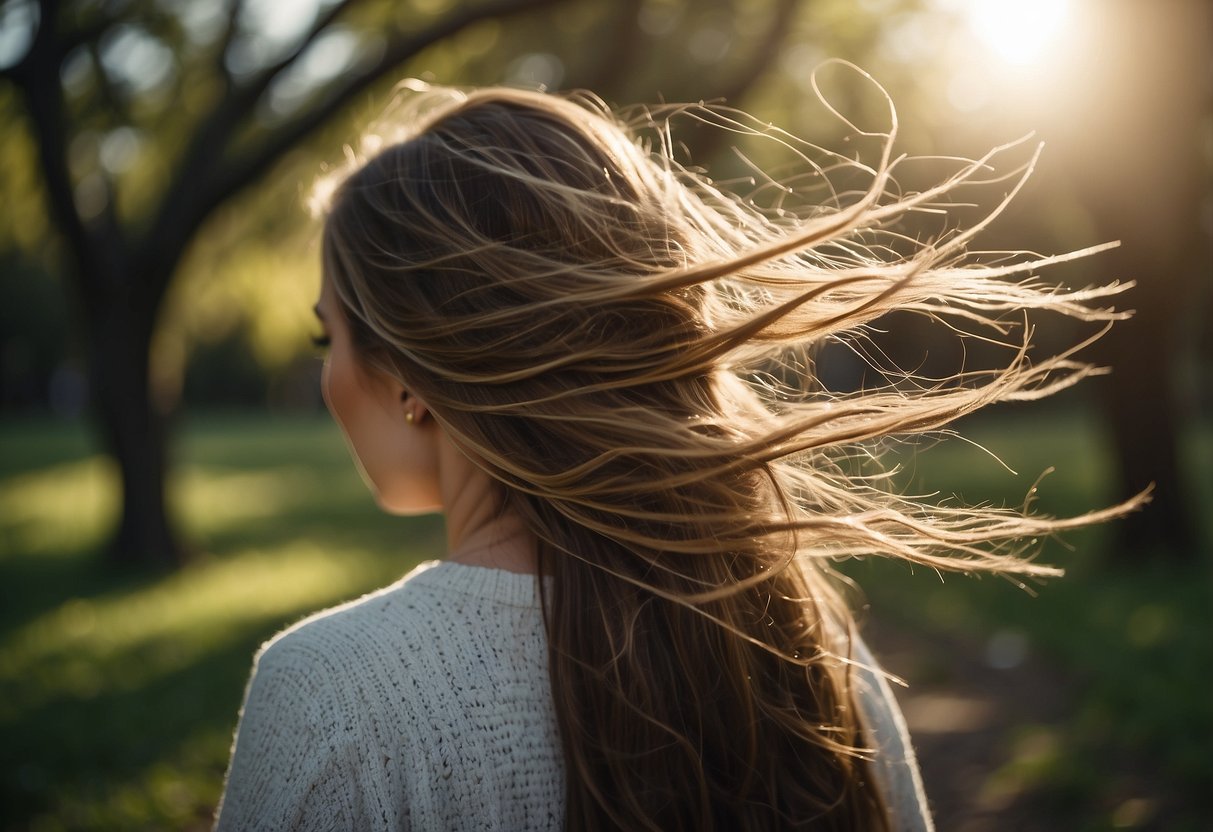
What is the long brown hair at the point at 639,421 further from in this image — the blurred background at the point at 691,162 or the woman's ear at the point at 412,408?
the blurred background at the point at 691,162

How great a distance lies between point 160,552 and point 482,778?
32.4 feet

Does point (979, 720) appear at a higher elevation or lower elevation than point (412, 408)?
lower

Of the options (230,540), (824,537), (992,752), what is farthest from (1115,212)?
(230,540)

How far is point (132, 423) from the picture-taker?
9.67 m

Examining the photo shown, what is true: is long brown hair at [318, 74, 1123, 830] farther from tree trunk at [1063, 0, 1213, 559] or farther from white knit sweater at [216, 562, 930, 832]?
tree trunk at [1063, 0, 1213, 559]

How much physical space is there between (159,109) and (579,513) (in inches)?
408

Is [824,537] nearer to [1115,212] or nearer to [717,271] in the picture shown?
[717,271]

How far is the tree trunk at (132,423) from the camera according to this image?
9.32 m

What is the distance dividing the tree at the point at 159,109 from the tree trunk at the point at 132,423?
13 millimetres

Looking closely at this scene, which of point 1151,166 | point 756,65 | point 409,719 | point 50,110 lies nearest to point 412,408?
point 409,719

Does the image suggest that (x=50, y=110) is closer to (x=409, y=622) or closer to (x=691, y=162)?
(x=691, y=162)

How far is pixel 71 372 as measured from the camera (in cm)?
5262

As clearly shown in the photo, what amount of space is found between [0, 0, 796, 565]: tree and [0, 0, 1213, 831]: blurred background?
0.03 metres

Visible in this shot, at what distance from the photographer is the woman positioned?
1261 mm
